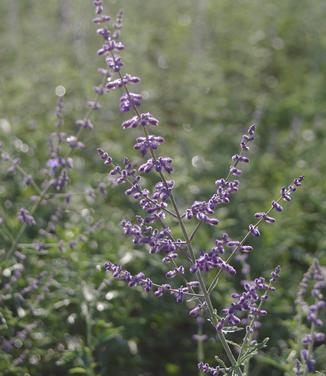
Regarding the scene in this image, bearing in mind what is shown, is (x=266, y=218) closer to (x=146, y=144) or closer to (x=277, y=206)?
(x=277, y=206)

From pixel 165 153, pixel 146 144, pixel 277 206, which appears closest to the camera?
pixel 146 144

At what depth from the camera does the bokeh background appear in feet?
13.9

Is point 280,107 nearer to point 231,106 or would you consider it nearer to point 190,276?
point 231,106

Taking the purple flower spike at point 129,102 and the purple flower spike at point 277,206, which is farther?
the purple flower spike at point 277,206

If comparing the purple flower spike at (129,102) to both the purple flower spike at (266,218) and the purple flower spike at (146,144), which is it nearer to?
the purple flower spike at (146,144)

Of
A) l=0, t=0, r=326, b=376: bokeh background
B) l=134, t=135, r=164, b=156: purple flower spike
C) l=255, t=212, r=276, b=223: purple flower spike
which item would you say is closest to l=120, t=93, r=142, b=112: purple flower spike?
l=134, t=135, r=164, b=156: purple flower spike

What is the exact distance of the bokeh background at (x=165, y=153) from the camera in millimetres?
4230

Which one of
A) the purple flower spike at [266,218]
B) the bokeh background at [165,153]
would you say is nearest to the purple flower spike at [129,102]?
the purple flower spike at [266,218]

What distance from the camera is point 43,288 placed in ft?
13.0

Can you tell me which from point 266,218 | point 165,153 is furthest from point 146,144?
point 165,153

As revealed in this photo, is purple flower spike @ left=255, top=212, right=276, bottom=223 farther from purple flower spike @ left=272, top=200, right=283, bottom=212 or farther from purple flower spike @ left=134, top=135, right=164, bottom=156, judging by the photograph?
purple flower spike @ left=134, top=135, right=164, bottom=156

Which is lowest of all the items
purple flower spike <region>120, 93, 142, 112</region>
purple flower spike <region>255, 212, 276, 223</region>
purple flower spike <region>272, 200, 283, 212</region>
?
purple flower spike <region>255, 212, 276, 223</region>

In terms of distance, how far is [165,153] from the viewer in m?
6.11

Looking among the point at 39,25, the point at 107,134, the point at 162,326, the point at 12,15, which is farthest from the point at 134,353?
the point at 12,15
